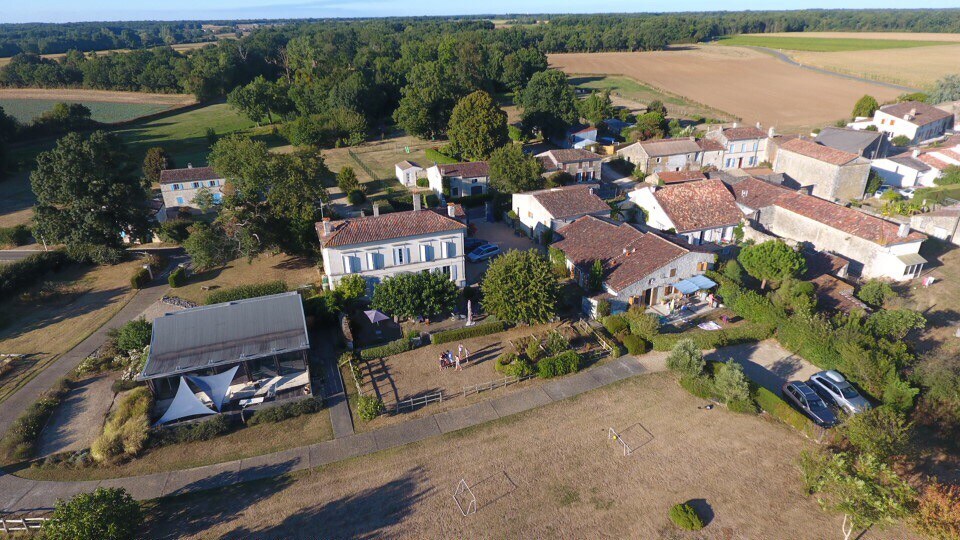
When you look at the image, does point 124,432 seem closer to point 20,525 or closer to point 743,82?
point 20,525

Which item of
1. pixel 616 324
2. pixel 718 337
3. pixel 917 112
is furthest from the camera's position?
pixel 917 112

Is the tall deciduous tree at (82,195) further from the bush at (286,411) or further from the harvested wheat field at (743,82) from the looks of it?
the harvested wheat field at (743,82)

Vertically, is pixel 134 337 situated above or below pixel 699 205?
below

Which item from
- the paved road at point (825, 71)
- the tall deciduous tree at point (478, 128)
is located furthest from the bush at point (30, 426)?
the paved road at point (825, 71)

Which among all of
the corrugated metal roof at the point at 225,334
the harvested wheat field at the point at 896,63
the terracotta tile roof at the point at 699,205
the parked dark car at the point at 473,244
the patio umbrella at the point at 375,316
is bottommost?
the parked dark car at the point at 473,244

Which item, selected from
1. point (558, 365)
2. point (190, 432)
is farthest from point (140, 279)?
point (558, 365)
